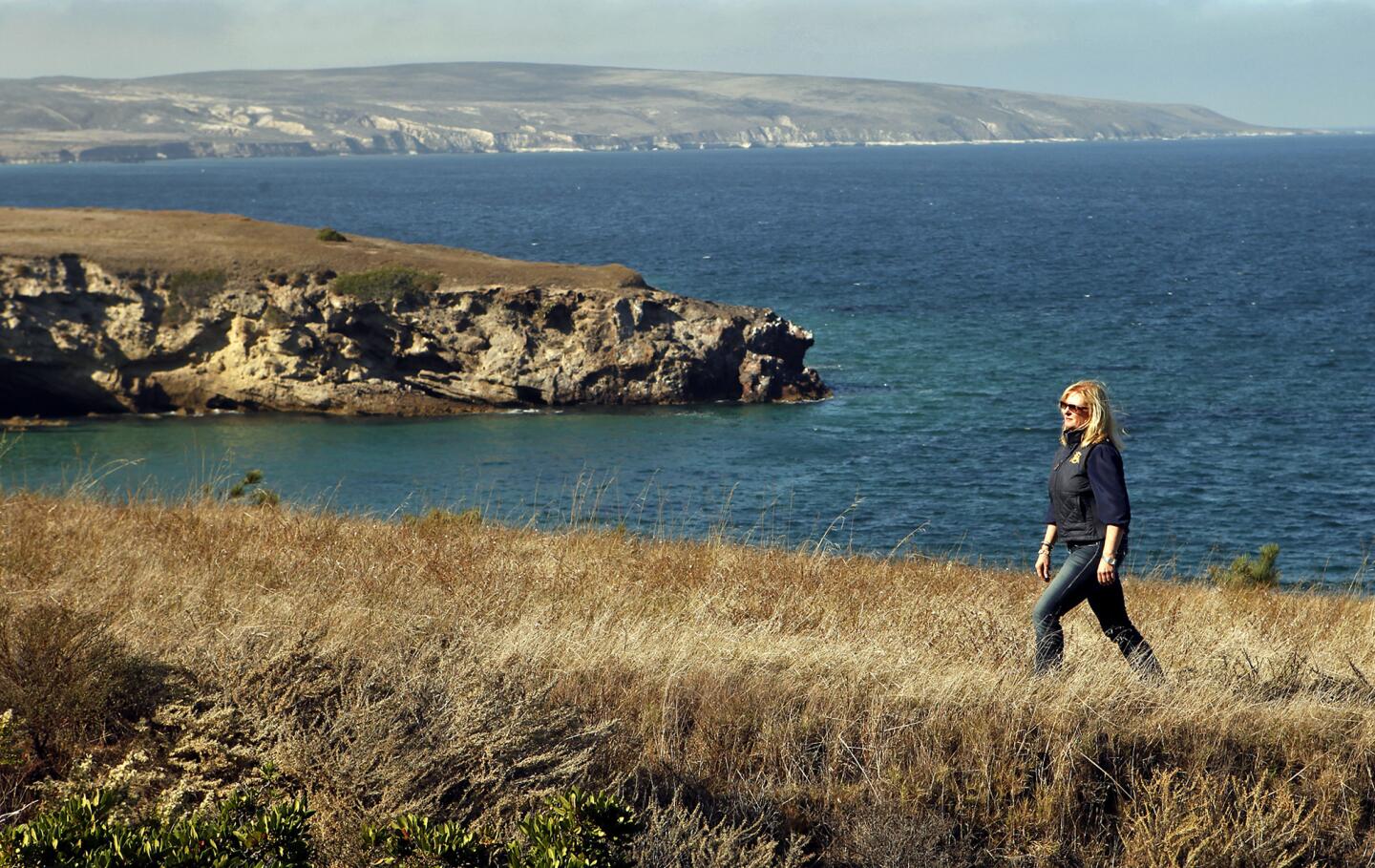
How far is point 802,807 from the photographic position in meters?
6.54

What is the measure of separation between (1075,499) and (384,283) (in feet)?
134

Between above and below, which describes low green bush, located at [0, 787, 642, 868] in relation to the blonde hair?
below

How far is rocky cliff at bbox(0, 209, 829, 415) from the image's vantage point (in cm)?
4338

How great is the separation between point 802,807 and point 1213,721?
238cm

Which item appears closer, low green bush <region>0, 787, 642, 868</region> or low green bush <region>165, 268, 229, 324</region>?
low green bush <region>0, 787, 642, 868</region>

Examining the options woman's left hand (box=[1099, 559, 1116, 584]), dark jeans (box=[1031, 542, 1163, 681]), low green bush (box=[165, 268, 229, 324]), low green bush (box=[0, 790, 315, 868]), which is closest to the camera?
low green bush (box=[0, 790, 315, 868])

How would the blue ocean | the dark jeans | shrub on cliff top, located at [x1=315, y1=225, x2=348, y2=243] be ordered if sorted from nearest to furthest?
the dark jeans, the blue ocean, shrub on cliff top, located at [x1=315, y1=225, x2=348, y2=243]

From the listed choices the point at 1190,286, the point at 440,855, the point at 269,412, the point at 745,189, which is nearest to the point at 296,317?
the point at 269,412

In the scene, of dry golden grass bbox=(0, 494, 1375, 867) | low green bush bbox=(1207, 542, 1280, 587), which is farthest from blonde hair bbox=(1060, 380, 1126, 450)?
low green bush bbox=(1207, 542, 1280, 587)

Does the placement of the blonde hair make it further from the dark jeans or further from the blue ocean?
the blue ocean

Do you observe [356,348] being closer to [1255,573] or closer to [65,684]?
[1255,573]

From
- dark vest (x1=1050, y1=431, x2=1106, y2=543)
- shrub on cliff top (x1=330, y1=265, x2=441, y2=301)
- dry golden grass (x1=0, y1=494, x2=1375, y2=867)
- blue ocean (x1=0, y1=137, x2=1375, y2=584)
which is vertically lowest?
blue ocean (x1=0, y1=137, x2=1375, y2=584)

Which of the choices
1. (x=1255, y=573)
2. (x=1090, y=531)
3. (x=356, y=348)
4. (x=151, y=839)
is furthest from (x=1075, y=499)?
(x=356, y=348)

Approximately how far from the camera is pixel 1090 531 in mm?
8016
